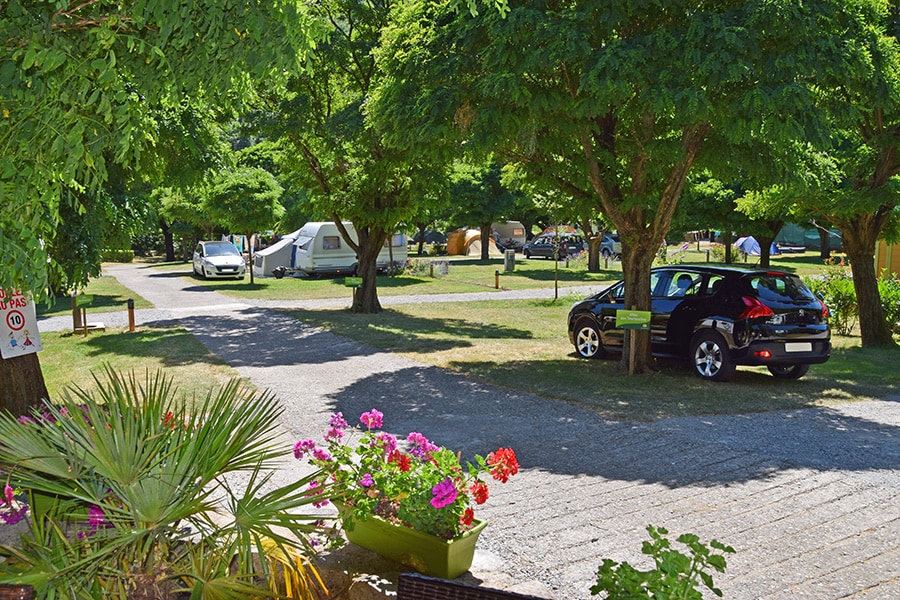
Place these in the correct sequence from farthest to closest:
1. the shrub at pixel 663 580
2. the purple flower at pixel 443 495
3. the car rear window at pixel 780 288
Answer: the car rear window at pixel 780 288 < the purple flower at pixel 443 495 < the shrub at pixel 663 580

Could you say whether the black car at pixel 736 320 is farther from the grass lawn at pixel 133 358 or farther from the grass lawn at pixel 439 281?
the grass lawn at pixel 439 281

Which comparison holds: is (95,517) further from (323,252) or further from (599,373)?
(323,252)

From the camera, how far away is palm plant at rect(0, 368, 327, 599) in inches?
126

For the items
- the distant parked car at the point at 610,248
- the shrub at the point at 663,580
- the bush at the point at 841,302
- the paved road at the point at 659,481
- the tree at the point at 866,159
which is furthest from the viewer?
the distant parked car at the point at 610,248

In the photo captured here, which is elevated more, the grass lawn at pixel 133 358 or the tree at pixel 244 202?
the tree at pixel 244 202

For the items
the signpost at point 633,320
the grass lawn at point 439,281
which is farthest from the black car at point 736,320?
the grass lawn at point 439,281

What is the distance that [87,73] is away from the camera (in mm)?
3975

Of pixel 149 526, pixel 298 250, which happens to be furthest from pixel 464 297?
pixel 149 526

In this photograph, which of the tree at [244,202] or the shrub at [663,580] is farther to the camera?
the tree at [244,202]

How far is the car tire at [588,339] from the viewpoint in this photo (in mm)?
13039

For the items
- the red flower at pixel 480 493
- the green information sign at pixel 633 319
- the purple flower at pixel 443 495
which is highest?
the green information sign at pixel 633 319

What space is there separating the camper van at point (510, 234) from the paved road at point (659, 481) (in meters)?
53.2

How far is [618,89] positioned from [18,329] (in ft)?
21.6

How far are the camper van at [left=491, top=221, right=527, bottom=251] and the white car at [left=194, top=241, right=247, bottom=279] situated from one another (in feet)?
99.8
